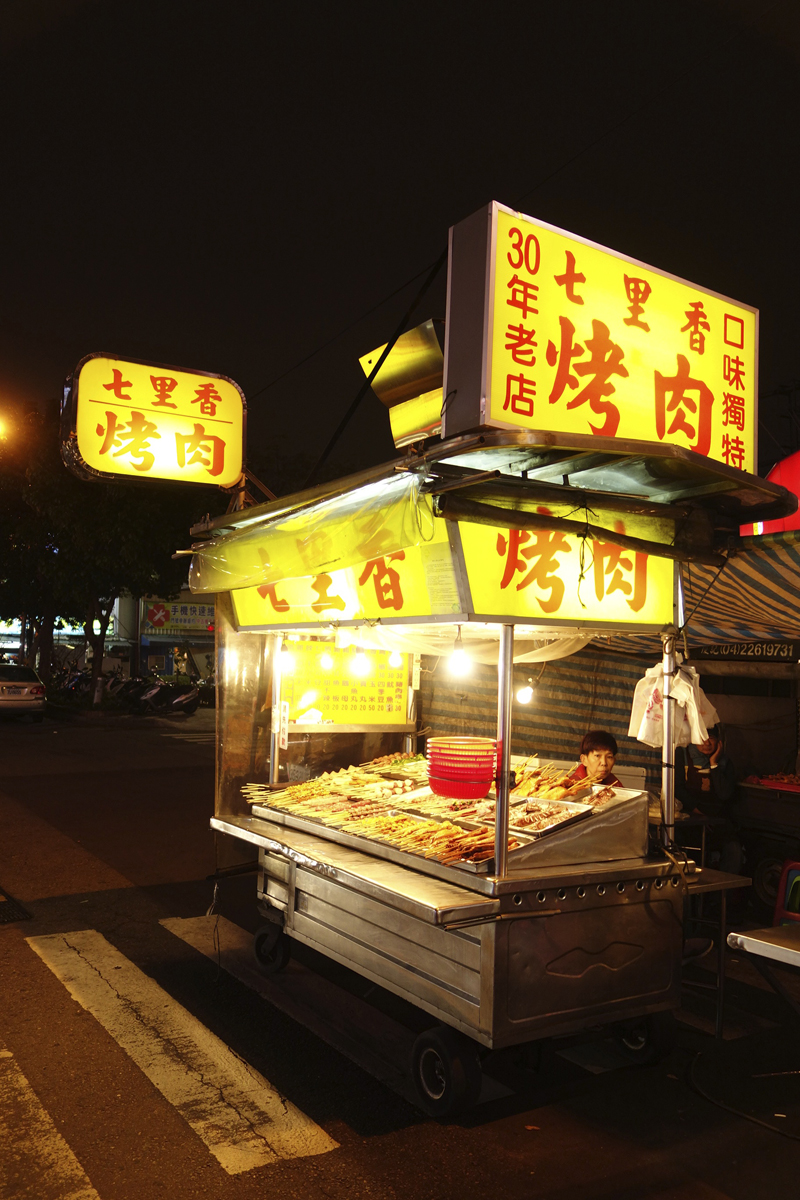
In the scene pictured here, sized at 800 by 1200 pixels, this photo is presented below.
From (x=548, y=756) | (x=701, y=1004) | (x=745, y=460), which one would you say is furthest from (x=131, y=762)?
(x=745, y=460)

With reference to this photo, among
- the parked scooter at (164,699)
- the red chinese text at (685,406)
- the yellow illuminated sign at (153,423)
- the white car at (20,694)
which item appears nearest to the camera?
the red chinese text at (685,406)

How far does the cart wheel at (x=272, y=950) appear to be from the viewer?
6.27m

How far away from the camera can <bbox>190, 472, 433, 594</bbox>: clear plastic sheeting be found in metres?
4.14

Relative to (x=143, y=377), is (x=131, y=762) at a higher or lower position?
lower

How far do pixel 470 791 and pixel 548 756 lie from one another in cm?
463

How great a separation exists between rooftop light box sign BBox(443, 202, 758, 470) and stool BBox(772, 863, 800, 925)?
3.33m

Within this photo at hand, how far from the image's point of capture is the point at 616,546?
184 inches

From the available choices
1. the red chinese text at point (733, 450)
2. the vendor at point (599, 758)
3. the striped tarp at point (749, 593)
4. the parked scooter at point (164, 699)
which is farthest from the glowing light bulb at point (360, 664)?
the parked scooter at point (164, 699)

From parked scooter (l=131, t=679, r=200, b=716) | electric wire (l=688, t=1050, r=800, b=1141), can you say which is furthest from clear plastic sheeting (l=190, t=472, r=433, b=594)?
parked scooter (l=131, t=679, r=200, b=716)

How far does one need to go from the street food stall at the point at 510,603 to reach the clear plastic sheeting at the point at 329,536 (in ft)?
→ 0.05

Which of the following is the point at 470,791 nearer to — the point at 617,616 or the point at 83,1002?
the point at 617,616

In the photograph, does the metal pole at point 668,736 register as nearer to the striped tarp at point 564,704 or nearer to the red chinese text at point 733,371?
the red chinese text at point 733,371

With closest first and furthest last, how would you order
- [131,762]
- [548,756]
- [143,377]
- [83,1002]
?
[83,1002], [143,377], [548,756], [131,762]

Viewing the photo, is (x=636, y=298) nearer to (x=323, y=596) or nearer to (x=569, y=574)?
(x=569, y=574)
